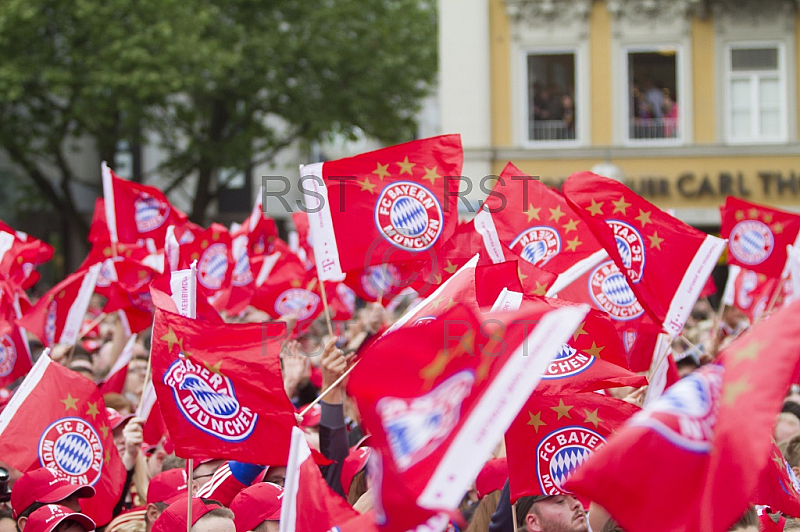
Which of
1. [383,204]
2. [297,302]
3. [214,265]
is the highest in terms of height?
[383,204]

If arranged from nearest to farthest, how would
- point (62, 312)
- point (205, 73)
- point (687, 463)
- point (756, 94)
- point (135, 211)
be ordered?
point (687, 463), point (62, 312), point (135, 211), point (756, 94), point (205, 73)

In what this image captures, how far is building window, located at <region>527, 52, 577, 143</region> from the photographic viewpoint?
2197 cm

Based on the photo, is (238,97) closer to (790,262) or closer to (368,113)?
(368,113)

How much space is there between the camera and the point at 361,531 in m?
3.45

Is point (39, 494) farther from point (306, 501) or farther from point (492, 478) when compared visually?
point (492, 478)

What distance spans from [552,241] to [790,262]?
1.97m

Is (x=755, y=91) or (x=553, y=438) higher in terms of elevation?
(x=755, y=91)

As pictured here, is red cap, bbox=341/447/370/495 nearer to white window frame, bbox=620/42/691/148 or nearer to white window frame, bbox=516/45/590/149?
white window frame, bbox=516/45/590/149

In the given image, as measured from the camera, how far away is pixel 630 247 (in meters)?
6.21

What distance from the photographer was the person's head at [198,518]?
4.52 metres

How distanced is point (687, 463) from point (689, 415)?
126mm

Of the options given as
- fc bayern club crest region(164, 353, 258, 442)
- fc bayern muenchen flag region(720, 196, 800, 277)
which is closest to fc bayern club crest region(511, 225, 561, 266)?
fc bayern muenchen flag region(720, 196, 800, 277)

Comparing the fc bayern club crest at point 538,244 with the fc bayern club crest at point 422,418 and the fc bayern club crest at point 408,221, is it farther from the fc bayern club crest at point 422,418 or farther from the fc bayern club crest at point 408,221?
the fc bayern club crest at point 422,418

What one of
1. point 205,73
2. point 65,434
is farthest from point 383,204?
point 205,73
